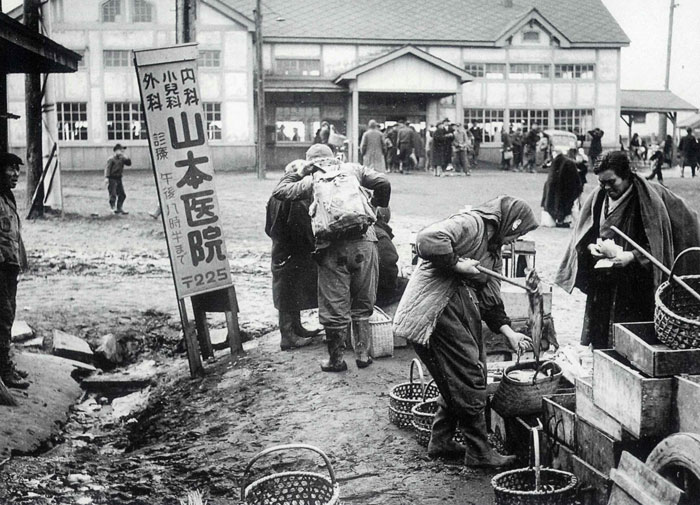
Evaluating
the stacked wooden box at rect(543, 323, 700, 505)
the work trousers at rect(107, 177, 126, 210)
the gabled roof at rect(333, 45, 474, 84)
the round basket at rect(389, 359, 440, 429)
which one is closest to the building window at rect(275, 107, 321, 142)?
the gabled roof at rect(333, 45, 474, 84)

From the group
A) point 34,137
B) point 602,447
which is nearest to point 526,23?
point 34,137

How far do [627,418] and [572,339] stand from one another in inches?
183

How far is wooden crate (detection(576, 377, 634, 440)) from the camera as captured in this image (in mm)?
4250

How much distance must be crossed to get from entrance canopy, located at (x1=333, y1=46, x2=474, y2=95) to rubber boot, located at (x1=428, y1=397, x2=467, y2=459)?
85.6 ft

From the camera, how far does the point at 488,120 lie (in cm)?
3481

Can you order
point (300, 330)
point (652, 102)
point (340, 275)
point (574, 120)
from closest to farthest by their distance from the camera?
point (340, 275) < point (300, 330) < point (574, 120) < point (652, 102)

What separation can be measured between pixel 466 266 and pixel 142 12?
28023 mm

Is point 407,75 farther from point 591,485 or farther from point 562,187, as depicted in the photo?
point 591,485

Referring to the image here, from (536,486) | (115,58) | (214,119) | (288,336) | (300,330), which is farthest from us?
(214,119)

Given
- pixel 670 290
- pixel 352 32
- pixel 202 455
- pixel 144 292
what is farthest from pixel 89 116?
pixel 670 290

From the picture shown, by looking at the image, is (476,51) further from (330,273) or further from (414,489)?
(414,489)

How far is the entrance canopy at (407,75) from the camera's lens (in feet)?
100.0

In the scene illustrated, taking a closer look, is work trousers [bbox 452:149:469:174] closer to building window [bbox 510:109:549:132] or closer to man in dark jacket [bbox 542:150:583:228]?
building window [bbox 510:109:549:132]

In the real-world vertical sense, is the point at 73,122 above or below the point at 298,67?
below
